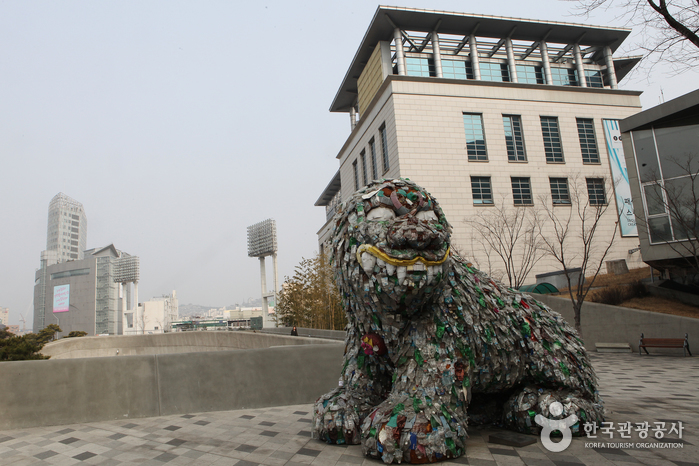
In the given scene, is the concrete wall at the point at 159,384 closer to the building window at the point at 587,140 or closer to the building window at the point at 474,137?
the building window at the point at 474,137

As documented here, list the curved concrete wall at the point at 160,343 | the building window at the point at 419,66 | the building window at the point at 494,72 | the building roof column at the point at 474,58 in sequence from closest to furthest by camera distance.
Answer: the curved concrete wall at the point at 160,343
the building window at the point at 419,66
the building roof column at the point at 474,58
the building window at the point at 494,72

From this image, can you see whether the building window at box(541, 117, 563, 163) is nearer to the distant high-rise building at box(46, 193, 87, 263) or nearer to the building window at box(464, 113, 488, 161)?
the building window at box(464, 113, 488, 161)

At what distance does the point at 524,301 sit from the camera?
3.25 meters

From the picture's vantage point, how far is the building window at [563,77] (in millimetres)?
26016

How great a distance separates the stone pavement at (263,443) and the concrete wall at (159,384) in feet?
0.57

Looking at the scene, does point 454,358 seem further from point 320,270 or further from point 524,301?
point 320,270

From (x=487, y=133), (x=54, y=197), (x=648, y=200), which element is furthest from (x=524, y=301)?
(x=54, y=197)

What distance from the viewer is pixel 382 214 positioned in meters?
2.63

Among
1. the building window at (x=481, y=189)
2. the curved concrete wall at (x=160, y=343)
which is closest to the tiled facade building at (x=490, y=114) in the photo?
the building window at (x=481, y=189)

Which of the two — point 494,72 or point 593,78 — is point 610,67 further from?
point 494,72

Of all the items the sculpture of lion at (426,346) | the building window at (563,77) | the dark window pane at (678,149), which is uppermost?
the building window at (563,77)

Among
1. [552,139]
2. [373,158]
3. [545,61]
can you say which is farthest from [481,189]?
[545,61]

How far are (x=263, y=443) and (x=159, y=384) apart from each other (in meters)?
2.03

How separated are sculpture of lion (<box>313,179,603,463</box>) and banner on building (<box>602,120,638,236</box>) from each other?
22710 millimetres
